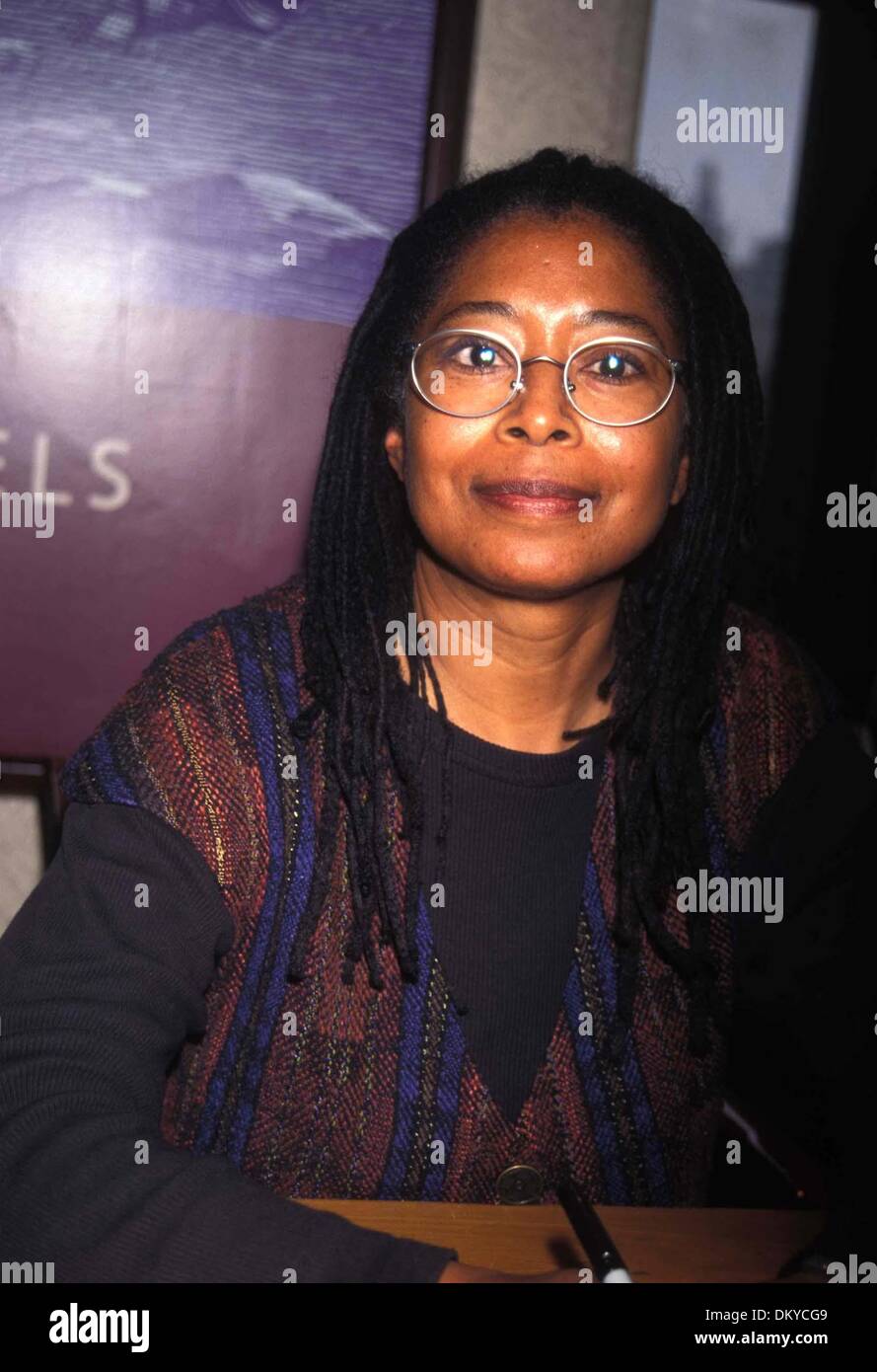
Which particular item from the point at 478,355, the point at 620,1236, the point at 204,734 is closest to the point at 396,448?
the point at 478,355

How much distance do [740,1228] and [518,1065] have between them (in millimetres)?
315

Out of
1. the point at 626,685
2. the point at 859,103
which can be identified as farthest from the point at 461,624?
the point at 859,103

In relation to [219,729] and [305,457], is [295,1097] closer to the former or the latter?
[219,729]

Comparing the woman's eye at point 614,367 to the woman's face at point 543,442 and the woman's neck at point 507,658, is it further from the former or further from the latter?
the woman's neck at point 507,658

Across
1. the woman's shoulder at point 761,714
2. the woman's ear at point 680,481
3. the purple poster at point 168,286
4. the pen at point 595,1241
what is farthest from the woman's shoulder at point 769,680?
the purple poster at point 168,286

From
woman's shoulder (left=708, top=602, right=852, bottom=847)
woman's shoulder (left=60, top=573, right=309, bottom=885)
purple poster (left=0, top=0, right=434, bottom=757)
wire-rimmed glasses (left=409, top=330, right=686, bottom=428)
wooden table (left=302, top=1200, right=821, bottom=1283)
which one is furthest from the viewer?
purple poster (left=0, top=0, right=434, bottom=757)

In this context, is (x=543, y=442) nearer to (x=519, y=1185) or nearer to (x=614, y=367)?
(x=614, y=367)

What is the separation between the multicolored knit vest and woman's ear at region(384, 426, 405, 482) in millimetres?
324

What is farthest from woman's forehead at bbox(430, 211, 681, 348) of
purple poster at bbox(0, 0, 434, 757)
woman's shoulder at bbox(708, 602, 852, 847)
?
purple poster at bbox(0, 0, 434, 757)

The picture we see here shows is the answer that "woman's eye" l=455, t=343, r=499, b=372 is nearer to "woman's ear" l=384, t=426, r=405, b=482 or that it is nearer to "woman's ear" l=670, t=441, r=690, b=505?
"woman's ear" l=384, t=426, r=405, b=482

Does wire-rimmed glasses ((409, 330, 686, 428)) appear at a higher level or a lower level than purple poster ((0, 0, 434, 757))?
lower

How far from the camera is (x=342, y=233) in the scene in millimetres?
2225

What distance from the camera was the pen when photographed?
0.97 meters

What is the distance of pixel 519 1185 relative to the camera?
55.1 inches
